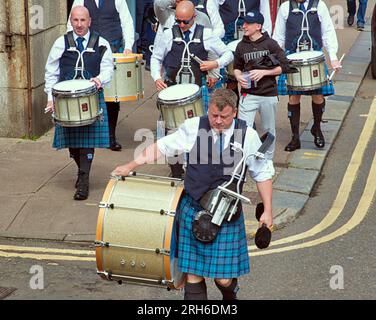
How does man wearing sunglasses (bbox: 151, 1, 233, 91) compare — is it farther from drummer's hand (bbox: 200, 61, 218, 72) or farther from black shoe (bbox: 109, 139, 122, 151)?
black shoe (bbox: 109, 139, 122, 151)

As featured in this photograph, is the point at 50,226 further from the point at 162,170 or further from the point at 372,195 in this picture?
the point at 372,195

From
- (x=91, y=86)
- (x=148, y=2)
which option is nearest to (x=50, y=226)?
(x=91, y=86)

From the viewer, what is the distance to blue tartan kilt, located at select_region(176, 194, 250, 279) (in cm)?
757

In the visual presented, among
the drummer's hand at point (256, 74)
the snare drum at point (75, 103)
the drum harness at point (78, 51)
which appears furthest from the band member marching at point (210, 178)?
the drummer's hand at point (256, 74)

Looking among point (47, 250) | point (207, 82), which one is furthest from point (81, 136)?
point (47, 250)

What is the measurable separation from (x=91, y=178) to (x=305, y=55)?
2807 mm

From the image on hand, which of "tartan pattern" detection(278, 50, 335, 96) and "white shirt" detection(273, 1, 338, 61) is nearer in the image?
"white shirt" detection(273, 1, 338, 61)

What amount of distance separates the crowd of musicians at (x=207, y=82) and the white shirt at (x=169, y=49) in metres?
0.01

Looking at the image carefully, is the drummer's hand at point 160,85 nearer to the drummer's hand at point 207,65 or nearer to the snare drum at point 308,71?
the drummer's hand at point 207,65

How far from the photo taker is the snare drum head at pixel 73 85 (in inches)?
408

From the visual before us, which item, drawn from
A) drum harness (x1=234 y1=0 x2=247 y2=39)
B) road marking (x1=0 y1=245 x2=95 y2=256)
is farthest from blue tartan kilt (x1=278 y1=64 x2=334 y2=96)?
road marking (x1=0 y1=245 x2=95 y2=256)

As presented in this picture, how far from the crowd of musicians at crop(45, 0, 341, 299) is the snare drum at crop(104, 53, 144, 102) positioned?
19 centimetres

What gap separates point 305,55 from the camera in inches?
483

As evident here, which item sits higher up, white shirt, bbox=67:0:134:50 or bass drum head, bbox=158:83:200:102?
white shirt, bbox=67:0:134:50
